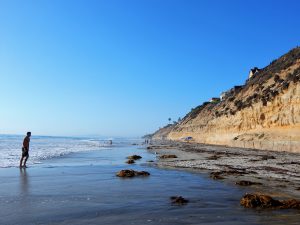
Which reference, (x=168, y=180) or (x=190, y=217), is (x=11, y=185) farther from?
(x=190, y=217)

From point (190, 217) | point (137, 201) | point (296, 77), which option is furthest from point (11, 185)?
point (296, 77)

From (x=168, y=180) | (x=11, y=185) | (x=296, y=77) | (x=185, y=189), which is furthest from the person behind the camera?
(x=296, y=77)

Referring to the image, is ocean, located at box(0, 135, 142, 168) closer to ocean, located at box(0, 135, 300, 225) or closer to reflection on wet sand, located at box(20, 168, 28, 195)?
reflection on wet sand, located at box(20, 168, 28, 195)

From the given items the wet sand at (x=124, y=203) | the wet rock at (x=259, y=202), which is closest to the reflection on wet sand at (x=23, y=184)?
the wet sand at (x=124, y=203)

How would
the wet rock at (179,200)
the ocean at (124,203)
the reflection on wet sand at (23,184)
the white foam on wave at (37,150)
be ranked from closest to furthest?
the ocean at (124,203)
the wet rock at (179,200)
the reflection on wet sand at (23,184)
the white foam on wave at (37,150)

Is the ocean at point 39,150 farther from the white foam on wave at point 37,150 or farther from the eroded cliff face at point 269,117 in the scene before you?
the eroded cliff face at point 269,117

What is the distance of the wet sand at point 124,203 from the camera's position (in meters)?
6.90

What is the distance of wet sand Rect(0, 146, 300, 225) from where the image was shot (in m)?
6.90

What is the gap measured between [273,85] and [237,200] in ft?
120

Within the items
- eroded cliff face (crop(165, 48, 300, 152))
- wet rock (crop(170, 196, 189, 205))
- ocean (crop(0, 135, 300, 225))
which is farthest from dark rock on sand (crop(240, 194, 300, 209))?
eroded cliff face (crop(165, 48, 300, 152))

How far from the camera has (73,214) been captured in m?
7.32

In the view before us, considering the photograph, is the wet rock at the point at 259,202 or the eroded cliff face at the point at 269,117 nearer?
the wet rock at the point at 259,202

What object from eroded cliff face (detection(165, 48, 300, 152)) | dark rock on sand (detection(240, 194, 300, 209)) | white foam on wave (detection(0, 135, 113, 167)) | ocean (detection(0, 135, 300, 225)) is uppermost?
eroded cliff face (detection(165, 48, 300, 152))

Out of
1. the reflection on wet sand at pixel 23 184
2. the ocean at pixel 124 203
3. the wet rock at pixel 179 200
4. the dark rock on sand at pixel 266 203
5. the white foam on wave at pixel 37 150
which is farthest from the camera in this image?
the white foam on wave at pixel 37 150
